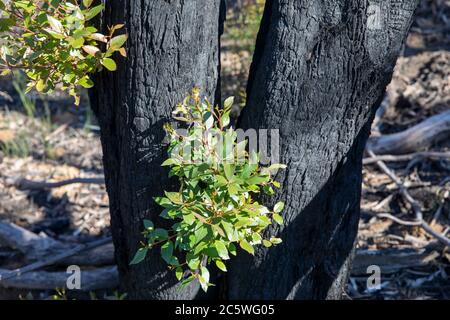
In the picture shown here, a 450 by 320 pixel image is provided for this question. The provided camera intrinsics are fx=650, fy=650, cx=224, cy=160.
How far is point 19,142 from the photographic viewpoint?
214 inches

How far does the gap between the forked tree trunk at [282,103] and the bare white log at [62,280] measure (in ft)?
2.43

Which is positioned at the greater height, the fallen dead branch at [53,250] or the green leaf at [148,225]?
the green leaf at [148,225]

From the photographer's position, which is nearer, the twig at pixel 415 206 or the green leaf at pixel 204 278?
the green leaf at pixel 204 278

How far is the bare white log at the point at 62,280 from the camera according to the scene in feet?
13.4

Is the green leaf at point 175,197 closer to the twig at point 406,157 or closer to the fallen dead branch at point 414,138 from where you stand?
the twig at point 406,157

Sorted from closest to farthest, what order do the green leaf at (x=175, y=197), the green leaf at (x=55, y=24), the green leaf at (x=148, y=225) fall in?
the green leaf at (x=55, y=24) < the green leaf at (x=175, y=197) < the green leaf at (x=148, y=225)

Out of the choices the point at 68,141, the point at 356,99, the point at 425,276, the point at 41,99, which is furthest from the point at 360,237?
the point at 41,99

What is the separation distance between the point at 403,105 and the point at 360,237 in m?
1.78

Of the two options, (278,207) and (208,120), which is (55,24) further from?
(278,207)

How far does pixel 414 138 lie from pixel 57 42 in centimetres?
340

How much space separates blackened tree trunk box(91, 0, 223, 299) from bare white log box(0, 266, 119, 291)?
845 mm

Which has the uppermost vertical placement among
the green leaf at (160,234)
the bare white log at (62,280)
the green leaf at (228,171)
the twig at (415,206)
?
the green leaf at (228,171)

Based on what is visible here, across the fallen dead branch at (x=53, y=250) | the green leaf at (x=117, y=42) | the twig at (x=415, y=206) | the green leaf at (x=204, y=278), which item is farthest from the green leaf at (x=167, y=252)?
the twig at (x=415, y=206)

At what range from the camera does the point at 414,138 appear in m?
5.14
